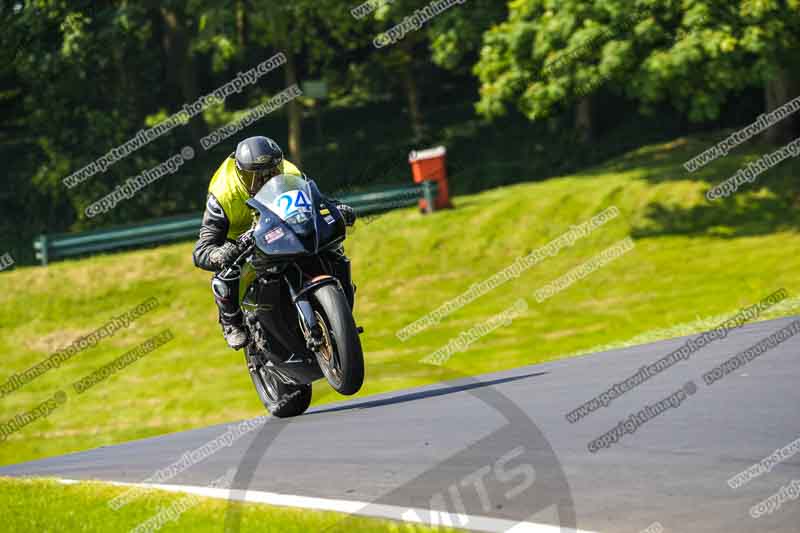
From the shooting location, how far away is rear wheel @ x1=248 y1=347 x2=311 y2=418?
10.7 m

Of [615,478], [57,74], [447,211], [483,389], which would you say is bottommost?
[447,211]

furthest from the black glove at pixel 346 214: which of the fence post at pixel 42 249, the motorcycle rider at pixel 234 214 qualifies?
the fence post at pixel 42 249

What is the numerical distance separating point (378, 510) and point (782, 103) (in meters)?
23.5

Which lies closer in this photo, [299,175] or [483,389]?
[299,175]

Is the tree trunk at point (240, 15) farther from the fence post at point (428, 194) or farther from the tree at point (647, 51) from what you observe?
the tree at point (647, 51)

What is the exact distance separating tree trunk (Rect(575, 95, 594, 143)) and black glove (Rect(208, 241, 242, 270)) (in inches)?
1108

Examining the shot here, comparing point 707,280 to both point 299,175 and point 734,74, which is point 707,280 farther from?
point 299,175

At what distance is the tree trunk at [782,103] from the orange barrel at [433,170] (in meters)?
8.03

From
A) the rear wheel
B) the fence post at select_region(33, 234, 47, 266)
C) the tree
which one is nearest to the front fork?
the rear wheel

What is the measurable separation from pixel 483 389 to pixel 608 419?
3.08m

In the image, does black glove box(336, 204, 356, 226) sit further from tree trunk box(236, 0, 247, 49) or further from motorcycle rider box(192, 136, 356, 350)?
tree trunk box(236, 0, 247, 49)

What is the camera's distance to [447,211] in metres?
27.5

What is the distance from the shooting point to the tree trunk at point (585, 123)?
36500 millimetres

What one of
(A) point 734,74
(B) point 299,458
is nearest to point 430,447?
(B) point 299,458
